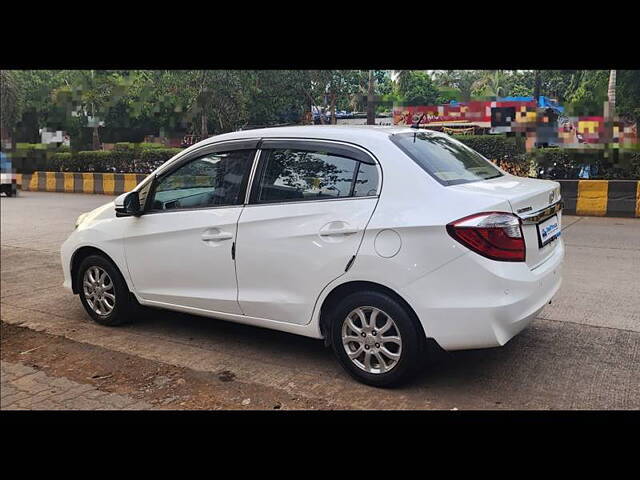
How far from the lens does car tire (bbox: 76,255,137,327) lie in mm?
5121

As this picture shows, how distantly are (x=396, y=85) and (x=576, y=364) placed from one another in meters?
15.1

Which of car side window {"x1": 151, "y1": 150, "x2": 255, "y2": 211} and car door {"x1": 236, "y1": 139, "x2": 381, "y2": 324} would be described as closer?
car door {"x1": 236, "y1": 139, "x2": 381, "y2": 324}

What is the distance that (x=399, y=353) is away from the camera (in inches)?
146

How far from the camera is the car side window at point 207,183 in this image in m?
4.43

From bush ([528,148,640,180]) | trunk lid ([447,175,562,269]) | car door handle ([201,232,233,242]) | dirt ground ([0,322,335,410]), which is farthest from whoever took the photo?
bush ([528,148,640,180])

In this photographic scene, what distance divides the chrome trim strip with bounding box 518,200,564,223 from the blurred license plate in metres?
0.04

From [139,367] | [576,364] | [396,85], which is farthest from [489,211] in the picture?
[396,85]

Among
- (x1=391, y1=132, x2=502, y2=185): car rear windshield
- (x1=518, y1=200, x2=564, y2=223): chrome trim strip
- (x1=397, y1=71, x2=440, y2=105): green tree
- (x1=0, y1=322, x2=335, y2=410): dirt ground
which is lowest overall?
(x1=0, y1=322, x2=335, y2=410): dirt ground

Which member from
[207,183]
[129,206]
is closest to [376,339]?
[207,183]

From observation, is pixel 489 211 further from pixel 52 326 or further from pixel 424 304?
pixel 52 326

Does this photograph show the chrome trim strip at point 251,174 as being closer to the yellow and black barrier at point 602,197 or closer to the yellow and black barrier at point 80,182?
the yellow and black barrier at point 602,197

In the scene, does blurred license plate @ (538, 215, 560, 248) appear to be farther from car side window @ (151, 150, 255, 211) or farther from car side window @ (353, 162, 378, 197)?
car side window @ (151, 150, 255, 211)

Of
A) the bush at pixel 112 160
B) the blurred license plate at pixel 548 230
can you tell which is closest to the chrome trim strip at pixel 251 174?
the blurred license plate at pixel 548 230

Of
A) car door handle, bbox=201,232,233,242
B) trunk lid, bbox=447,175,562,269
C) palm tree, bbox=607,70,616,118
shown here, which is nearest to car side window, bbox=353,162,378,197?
trunk lid, bbox=447,175,562,269
